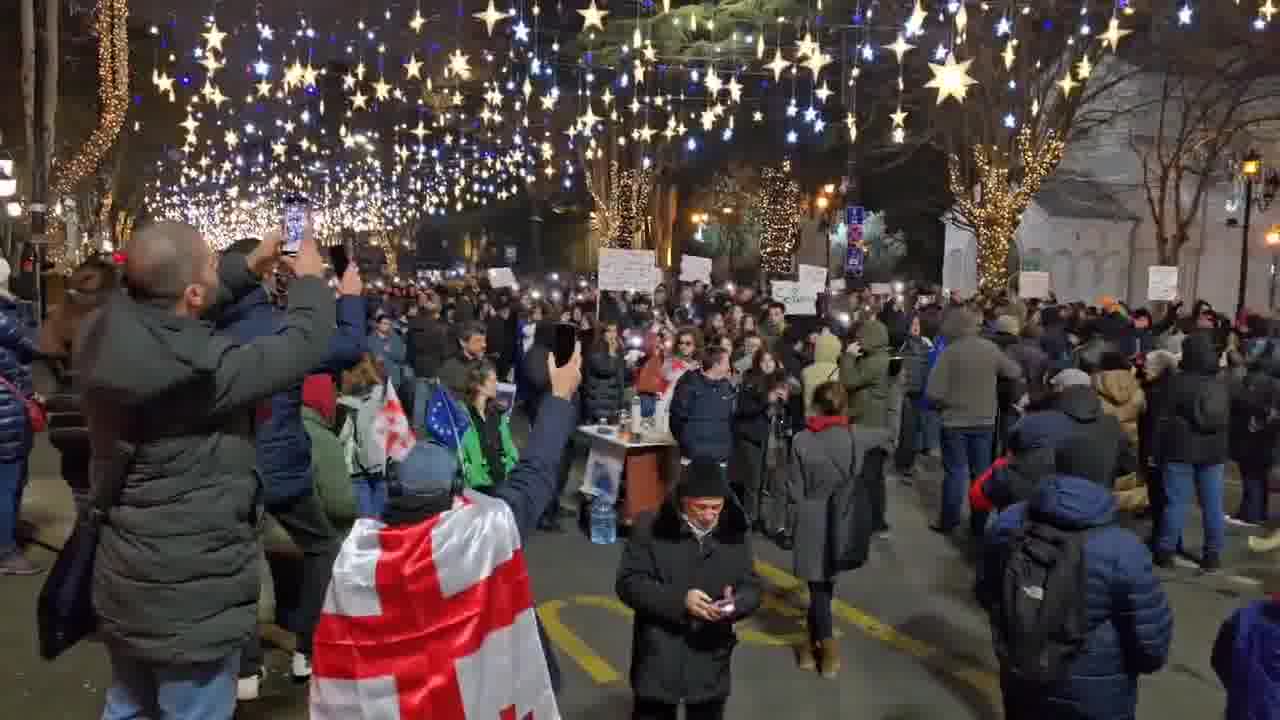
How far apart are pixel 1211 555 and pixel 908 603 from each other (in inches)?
114

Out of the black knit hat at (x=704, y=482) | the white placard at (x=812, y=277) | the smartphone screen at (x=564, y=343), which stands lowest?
the black knit hat at (x=704, y=482)

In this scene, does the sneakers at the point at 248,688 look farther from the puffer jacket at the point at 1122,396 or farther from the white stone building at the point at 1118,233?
the white stone building at the point at 1118,233

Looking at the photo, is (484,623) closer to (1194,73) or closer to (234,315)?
(234,315)

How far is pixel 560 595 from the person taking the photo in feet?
26.3

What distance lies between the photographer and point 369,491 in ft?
23.3

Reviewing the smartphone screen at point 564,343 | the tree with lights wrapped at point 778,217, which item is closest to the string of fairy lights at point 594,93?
the tree with lights wrapped at point 778,217

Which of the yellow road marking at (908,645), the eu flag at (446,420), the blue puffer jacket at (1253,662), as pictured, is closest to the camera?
the blue puffer jacket at (1253,662)

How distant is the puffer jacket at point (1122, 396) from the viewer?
9633 millimetres

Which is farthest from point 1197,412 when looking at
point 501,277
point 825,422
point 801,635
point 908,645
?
point 501,277

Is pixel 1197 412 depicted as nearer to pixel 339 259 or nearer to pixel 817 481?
pixel 817 481

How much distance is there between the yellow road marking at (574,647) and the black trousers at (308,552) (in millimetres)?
1455

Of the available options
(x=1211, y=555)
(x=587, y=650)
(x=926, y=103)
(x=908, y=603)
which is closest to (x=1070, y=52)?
(x=926, y=103)

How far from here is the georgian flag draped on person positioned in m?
2.91

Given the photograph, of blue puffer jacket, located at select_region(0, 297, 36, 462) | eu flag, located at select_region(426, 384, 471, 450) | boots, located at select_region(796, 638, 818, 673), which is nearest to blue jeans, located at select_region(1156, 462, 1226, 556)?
boots, located at select_region(796, 638, 818, 673)
